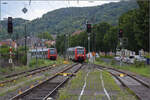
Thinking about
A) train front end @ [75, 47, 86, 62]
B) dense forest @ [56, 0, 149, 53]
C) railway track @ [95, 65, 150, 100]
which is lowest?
railway track @ [95, 65, 150, 100]

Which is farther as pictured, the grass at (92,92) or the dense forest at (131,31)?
the dense forest at (131,31)

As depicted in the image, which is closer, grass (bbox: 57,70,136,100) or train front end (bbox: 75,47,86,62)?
grass (bbox: 57,70,136,100)

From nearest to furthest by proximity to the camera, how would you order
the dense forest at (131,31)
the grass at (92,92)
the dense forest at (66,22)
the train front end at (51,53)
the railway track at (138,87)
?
1. the grass at (92,92)
2. the railway track at (138,87)
3. the dense forest at (131,31)
4. the train front end at (51,53)
5. the dense forest at (66,22)

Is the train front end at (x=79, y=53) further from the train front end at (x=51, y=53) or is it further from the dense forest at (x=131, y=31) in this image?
the train front end at (x=51, y=53)

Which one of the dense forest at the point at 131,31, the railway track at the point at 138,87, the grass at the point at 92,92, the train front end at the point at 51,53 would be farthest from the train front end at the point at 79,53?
the grass at the point at 92,92

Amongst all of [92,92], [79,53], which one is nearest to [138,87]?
[92,92]

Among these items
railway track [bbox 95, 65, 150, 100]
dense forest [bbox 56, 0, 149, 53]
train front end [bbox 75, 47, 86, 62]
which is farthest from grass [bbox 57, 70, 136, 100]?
train front end [bbox 75, 47, 86, 62]

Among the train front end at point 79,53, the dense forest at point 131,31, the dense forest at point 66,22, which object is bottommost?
the train front end at point 79,53

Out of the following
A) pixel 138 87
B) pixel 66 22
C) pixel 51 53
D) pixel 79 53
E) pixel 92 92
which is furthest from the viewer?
pixel 66 22

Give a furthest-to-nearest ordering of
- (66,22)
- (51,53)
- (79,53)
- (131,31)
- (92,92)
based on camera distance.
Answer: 1. (66,22)
2. (51,53)
3. (131,31)
4. (79,53)
5. (92,92)

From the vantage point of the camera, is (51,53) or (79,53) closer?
(79,53)

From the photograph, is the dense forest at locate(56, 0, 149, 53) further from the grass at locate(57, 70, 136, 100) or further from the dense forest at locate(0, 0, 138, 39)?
the grass at locate(57, 70, 136, 100)

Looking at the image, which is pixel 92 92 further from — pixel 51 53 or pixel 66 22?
pixel 66 22

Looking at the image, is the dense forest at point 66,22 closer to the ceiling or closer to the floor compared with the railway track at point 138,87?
closer to the ceiling
